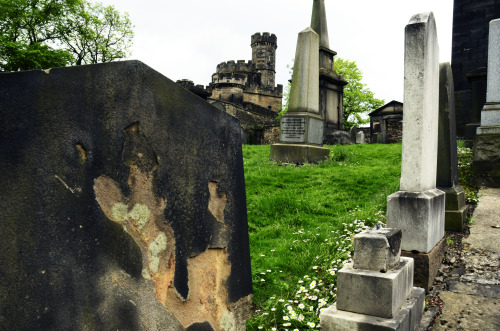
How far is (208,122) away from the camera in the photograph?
1.63 metres

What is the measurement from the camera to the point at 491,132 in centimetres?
706

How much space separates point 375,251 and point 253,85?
51.1 m

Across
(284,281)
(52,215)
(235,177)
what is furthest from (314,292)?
(52,215)

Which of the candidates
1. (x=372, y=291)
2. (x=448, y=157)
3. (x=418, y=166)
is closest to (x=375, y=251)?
(x=372, y=291)

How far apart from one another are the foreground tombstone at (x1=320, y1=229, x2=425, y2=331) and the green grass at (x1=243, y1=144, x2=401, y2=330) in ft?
1.63

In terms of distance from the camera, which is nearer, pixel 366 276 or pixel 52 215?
pixel 52 215

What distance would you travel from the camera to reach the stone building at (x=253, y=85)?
140 ft

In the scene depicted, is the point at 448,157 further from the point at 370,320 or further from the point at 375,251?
the point at 370,320

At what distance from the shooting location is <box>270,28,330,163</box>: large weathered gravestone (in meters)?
9.89

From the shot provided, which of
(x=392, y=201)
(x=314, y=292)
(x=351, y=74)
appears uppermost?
(x=351, y=74)

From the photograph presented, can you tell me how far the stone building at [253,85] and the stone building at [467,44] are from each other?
25.9m

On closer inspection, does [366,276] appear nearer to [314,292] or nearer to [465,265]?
[314,292]

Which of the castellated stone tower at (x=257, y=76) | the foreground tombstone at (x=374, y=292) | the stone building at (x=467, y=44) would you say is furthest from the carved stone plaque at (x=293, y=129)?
the castellated stone tower at (x=257, y=76)

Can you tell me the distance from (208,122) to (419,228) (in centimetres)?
255
